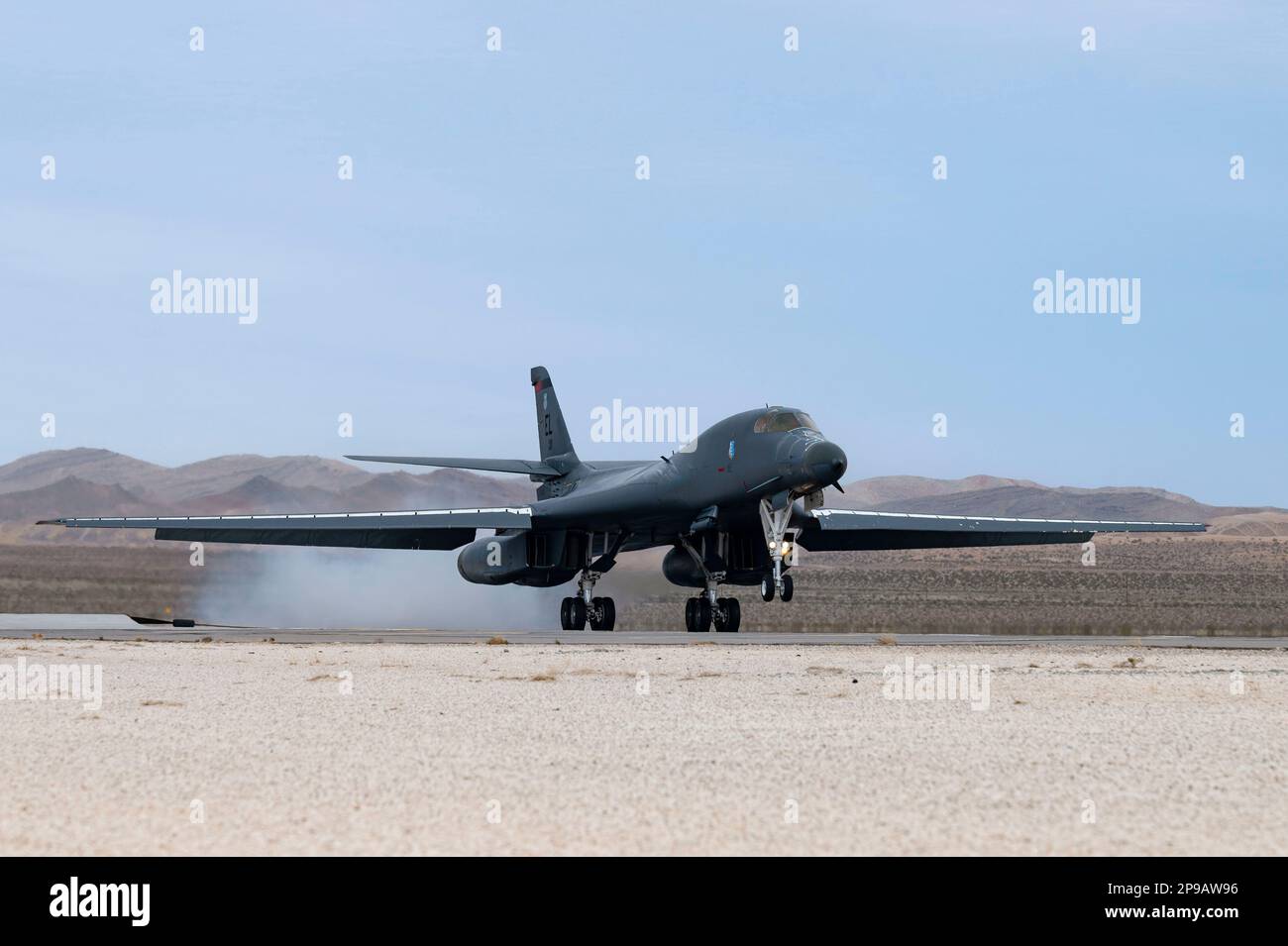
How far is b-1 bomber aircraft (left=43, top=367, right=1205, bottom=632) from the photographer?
3228 centimetres

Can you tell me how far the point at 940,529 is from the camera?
37250 millimetres

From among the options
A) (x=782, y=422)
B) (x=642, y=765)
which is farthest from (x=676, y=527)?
(x=642, y=765)

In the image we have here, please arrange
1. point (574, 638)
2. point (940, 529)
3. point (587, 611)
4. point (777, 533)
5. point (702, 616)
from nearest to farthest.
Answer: point (574, 638) < point (777, 533) < point (702, 616) < point (940, 529) < point (587, 611)

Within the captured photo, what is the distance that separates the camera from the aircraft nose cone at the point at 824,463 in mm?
30328

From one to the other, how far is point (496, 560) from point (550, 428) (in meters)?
7.74

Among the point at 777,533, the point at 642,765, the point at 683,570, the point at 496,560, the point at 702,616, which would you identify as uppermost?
the point at 777,533

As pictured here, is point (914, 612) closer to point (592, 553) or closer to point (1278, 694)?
point (592, 553)

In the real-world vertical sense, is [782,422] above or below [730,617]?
above

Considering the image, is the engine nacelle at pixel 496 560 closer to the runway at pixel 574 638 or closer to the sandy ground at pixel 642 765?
the runway at pixel 574 638

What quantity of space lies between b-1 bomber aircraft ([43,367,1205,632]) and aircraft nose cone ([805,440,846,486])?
58 cm

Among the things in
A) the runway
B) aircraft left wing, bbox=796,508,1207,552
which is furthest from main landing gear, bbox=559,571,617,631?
aircraft left wing, bbox=796,508,1207,552

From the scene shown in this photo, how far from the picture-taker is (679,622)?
43.6m

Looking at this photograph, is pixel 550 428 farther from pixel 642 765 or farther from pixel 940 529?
pixel 642 765
